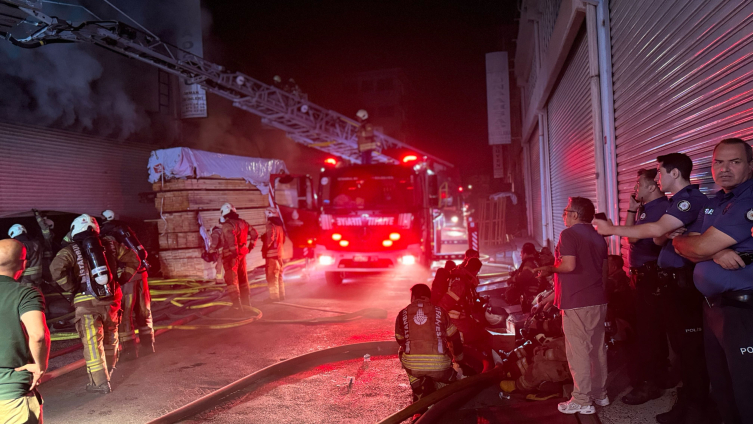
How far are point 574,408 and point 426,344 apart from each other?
1.21 meters

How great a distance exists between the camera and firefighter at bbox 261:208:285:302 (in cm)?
809

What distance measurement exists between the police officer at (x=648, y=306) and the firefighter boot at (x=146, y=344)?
532 centimetres

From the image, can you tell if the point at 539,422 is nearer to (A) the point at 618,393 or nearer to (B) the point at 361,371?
(A) the point at 618,393

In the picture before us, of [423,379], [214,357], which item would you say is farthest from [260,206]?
[423,379]

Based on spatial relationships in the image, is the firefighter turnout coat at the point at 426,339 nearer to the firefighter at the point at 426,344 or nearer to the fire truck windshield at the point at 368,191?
the firefighter at the point at 426,344

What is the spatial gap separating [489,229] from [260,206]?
884 cm

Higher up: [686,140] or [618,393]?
[686,140]

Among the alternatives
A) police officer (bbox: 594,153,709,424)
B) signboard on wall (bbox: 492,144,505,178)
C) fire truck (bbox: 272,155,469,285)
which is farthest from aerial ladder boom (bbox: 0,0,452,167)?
signboard on wall (bbox: 492,144,505,178)

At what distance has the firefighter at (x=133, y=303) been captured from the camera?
16.9 ft

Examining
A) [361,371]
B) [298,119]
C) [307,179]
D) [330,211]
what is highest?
[298,119]

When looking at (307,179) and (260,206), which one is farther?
(260,206)

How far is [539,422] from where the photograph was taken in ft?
10.9

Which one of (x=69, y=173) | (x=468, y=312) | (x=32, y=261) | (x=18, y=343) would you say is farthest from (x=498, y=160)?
(x=18, y=343)

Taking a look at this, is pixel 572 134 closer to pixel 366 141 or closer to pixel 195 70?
pixel 366 141
